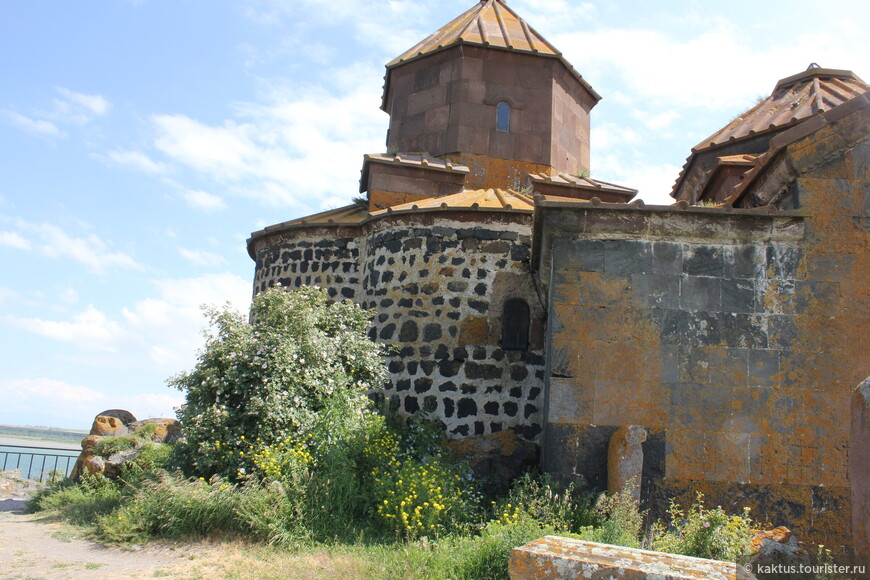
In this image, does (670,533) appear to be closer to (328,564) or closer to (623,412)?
(623,412)

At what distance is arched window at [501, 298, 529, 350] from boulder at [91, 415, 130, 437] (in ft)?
21.3

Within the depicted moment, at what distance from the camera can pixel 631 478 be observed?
630 centimetres

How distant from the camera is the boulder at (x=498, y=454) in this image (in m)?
8.52

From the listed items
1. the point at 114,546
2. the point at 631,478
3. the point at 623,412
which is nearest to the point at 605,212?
the point at 623,412

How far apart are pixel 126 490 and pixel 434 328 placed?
13.9 ft

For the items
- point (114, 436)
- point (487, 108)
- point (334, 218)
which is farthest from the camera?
point (487, 108)

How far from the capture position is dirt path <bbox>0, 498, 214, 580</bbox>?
5.71 m

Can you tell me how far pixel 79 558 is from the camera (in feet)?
20.6

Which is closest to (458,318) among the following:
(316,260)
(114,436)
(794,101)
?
(316,260)

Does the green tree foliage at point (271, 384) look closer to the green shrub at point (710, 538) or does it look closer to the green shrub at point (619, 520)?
the green shrub at point (619, 520)

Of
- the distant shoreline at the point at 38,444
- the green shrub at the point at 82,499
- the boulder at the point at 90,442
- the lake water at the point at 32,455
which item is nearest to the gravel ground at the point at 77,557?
the green shrub at the point at 82,499

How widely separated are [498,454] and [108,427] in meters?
6.72

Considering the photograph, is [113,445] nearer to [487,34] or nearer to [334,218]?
[334,218]

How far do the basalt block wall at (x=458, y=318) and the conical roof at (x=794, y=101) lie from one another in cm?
460
